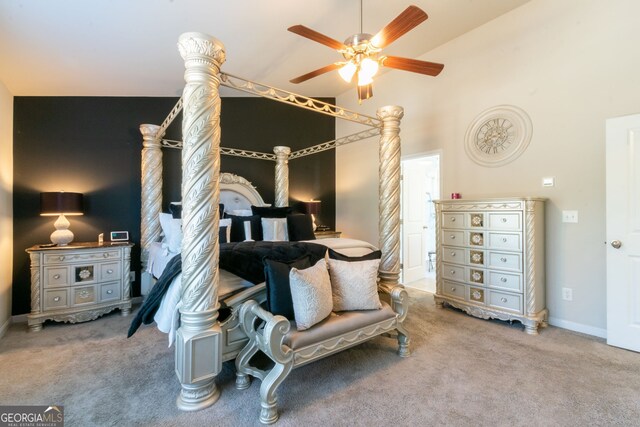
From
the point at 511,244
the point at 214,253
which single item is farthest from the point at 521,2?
the point at 214,253

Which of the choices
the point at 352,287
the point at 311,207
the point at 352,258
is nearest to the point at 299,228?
the point at 311,207

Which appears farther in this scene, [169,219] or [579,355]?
[169,219]

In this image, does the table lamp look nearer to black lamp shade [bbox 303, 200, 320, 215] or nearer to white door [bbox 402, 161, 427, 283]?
black lamp shade [bbox 303, 200, 320, 215]

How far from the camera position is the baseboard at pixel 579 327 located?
106 inches

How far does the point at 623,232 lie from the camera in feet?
8.09

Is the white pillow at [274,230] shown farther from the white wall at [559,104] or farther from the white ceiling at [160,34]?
the white wall at [559,104]

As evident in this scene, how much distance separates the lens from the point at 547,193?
9.90 ft

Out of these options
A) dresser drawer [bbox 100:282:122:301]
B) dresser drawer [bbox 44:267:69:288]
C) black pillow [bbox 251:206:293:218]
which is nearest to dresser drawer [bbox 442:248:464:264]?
black pillow [bbox 251:206:293:218]

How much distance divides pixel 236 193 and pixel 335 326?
2891 mm

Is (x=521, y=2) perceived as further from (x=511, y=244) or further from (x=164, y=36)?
(x=164, y=36)

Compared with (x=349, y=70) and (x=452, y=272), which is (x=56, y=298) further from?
(x=452, y=272)

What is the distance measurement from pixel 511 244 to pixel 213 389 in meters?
3.02

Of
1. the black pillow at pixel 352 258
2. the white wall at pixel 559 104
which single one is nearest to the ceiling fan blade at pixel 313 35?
the black pillow at pixel 352 258

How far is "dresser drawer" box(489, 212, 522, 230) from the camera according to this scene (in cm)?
288
